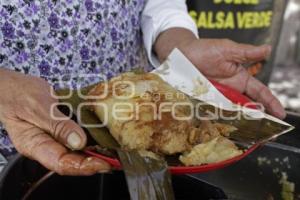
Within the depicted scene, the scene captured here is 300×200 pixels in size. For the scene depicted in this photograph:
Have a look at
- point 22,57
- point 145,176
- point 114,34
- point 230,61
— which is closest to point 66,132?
point 145,176

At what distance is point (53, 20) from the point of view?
1374mm

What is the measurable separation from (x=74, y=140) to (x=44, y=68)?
47 centimetres

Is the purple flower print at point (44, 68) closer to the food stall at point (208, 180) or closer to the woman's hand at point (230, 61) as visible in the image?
the food stall at point (208, 180)

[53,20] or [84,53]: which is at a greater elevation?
[53,20]

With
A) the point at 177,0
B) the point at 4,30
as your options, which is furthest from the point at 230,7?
the point at 4,30

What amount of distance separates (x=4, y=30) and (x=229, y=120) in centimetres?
67

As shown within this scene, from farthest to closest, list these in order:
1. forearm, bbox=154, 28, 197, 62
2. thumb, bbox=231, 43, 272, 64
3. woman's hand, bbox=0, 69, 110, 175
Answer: forearm, bbox=154, 28, 197, 62
thumb, bbox=231, 43, 272, 64
woman's hand, bbox=0, 69, 110, 175

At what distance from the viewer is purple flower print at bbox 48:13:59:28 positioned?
1.37 meters

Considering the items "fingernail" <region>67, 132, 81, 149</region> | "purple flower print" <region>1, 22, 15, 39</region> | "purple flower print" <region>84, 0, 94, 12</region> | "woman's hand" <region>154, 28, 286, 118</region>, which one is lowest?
"fingernail" <region>67, 132, 81, 149</region>

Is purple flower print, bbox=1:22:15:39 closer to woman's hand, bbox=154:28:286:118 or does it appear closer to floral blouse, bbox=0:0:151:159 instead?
floral blouse, bbox=0:0:151:159

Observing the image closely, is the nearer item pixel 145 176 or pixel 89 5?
pixel 145 176

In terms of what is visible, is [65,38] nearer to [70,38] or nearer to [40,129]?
[70,38]

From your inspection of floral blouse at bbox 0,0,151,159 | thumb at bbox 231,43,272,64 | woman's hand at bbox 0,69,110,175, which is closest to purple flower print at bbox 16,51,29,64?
floral blouse at bbox 0,0,151,159

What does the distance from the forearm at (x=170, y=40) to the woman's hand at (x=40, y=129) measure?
562 millimetres
